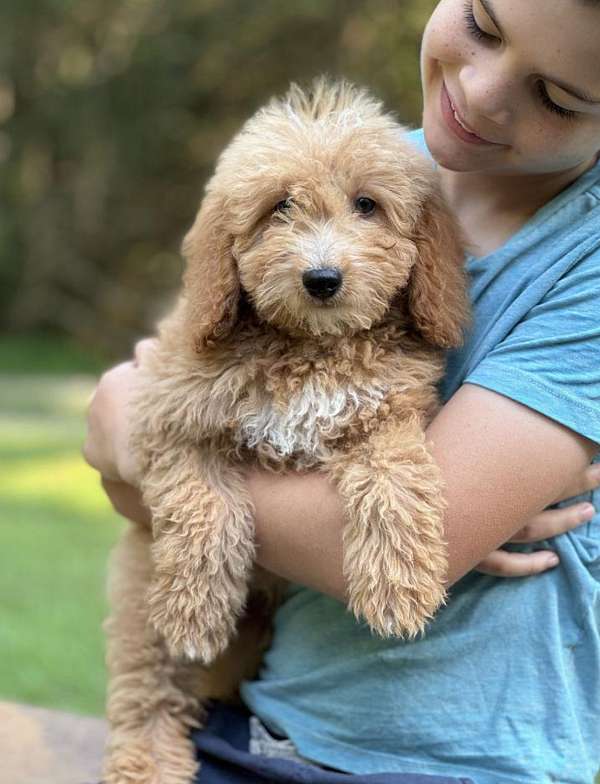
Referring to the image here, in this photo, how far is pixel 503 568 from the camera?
7.24 feet

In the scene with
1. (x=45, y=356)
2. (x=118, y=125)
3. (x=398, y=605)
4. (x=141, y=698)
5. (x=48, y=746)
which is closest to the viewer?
(x=398, y=605)

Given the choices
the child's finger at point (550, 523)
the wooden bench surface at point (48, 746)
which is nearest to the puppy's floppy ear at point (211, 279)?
the child's finger at point (550, 523)

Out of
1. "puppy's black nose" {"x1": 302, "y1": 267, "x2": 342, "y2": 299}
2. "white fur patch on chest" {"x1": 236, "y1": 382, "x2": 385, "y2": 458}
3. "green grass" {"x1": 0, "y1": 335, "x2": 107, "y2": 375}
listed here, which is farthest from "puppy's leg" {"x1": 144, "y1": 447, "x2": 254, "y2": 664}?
"green grass" {"x1": 0, "y1": 335, "x2": 107, "y2": 375}

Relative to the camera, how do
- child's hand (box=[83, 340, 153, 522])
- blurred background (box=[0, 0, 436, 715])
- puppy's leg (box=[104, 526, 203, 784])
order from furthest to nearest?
blurred background (box=[0, 0, 436, 715]) < child's hand (box=[83, 340, 153, 522]) < puppy's leg (box=[104, 526, 203, 784])

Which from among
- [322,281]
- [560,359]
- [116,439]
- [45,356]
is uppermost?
Result: [45,356]

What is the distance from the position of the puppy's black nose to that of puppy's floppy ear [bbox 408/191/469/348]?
0.21 meters

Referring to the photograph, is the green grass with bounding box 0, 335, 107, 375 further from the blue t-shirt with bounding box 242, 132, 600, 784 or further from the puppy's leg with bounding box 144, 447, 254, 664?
the blue t-shirt with bounding box 242, 132, 600, 784

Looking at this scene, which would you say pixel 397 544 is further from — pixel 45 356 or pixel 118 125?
pixel 118 125

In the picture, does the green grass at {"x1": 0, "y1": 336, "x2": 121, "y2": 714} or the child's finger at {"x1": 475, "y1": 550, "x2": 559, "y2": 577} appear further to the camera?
the green grass at {"x1": 0, "y1": 336, "x2": 121, "y2": 714}

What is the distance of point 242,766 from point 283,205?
1.28m

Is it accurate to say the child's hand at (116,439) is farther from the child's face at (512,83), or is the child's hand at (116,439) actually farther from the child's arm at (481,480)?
the child's face at (512,83)

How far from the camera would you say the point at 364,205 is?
239 centimetres

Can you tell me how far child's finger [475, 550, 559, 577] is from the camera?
2.20 meters

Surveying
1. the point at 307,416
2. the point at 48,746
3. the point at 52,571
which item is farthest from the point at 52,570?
the point at 307,416
